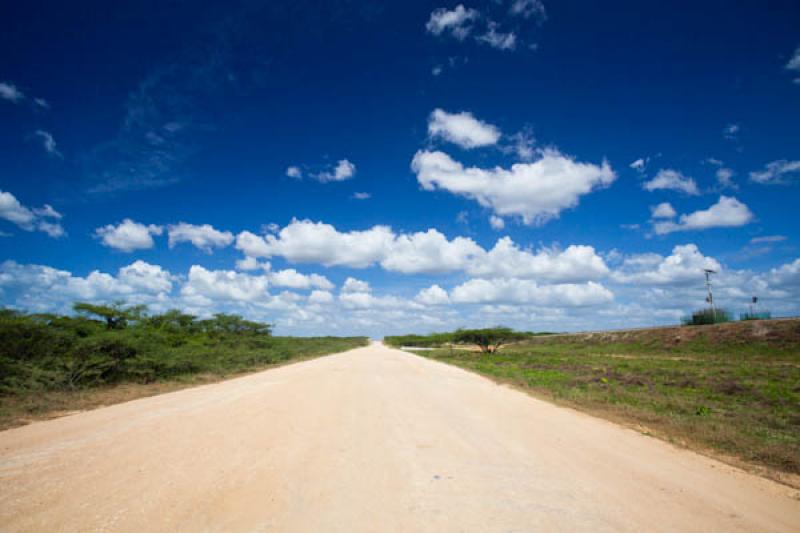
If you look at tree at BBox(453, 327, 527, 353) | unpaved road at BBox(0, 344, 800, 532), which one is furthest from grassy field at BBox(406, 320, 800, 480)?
tree at BBox(453, 327, 527, 353)

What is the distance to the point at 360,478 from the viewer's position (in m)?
5.34

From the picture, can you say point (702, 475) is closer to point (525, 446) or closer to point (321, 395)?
point (525, 446)

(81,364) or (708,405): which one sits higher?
(81,364)

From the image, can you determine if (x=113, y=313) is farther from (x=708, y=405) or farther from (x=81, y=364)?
(x=708, y=405)

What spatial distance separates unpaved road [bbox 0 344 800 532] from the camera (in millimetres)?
4180

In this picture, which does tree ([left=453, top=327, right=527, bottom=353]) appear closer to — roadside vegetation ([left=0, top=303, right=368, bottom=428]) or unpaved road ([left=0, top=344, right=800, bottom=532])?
roadside vegetation ([left=0, top=303, right=368, bottom=428])

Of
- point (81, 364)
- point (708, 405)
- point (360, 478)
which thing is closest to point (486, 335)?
point (708, 405)

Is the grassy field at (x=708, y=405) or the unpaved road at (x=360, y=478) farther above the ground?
the unpaved road at (x=360, y=478)

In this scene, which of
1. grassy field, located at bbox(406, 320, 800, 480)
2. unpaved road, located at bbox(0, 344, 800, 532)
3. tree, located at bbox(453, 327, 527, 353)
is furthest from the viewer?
tree, located at bbox(453, 327, 527, 353)

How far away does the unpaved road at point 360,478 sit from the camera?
4180mm

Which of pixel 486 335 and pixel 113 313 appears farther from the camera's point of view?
pixel 486 335

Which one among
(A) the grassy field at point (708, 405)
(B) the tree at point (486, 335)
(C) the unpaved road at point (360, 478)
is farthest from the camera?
(B) the tree at point (486, 335)

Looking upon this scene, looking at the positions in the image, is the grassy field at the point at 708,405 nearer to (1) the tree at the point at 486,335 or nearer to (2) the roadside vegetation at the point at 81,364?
(2) the roadside vegetation at the point at 81,364

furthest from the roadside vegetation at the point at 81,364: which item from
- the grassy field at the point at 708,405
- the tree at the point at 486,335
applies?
the tree at the point at 486,335
